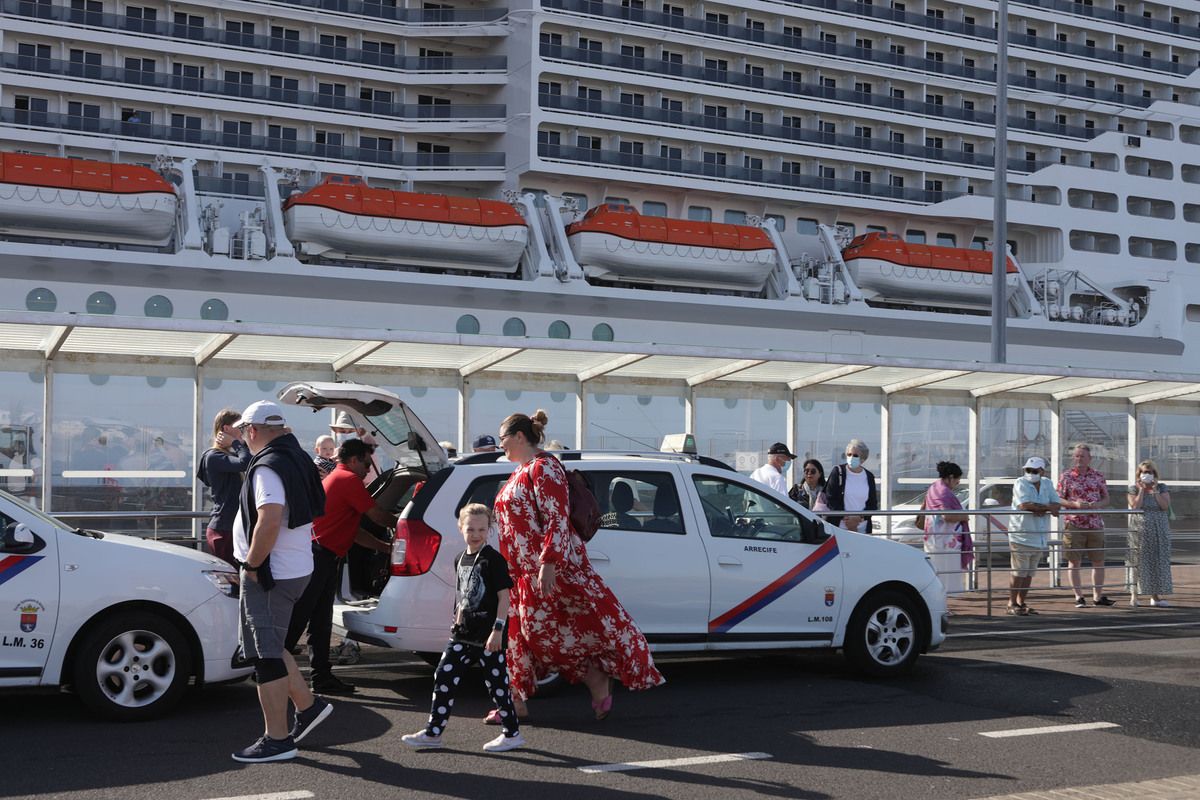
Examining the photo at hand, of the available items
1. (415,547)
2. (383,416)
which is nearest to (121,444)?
(383,416)

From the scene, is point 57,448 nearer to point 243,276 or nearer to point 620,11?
point 243,276

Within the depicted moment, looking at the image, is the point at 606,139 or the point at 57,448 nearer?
the point at 57,448

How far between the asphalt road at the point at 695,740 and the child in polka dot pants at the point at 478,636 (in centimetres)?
14

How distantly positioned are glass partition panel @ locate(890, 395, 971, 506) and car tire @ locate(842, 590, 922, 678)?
802 cm

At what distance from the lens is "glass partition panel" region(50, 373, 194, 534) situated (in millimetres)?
13289

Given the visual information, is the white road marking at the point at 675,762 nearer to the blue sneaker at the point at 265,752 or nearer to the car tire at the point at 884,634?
the blue sneaker at the point at 265,752

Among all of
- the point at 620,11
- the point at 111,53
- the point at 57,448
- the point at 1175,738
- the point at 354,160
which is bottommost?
the point at 1175,738

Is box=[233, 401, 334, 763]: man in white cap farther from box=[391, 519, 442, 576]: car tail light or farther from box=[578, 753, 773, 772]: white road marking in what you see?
box=[391, 519, 442, 576]: car tail light

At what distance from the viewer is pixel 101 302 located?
1180 inches

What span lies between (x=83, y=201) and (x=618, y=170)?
15.6m

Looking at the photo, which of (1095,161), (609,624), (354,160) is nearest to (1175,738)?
(609,624)

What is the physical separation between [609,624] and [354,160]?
109ft

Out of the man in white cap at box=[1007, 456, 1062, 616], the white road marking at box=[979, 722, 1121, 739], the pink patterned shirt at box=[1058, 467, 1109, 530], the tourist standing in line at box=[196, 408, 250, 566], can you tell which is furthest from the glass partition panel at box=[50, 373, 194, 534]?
the pink patterned shirt at box=[1058, 467, 1109, 530]

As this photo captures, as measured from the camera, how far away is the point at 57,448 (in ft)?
43.5
